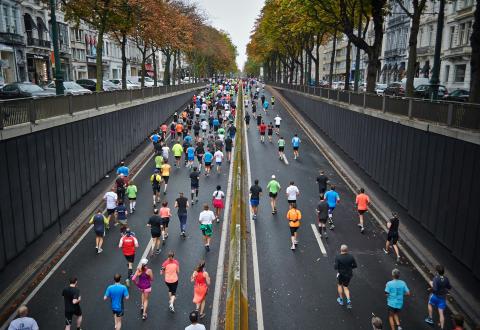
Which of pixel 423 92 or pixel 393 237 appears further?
pixel 423 92

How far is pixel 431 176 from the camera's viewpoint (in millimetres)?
14320

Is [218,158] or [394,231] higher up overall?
[218,158]

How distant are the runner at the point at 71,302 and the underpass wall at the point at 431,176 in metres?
10.3

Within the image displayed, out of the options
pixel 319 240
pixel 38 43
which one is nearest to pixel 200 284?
pixel 319 240

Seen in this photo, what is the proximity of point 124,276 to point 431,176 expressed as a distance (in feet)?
35.8

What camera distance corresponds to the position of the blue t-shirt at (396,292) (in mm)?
10117

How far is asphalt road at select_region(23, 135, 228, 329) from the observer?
10.7m

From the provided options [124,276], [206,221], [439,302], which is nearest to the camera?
[439,302]

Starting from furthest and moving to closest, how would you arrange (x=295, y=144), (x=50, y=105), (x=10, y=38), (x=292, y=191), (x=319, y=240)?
(x=10, y=38) → (x=295, y=144) → (x=292, y=191) → (x=319, y=240) → (x=50, y=105)

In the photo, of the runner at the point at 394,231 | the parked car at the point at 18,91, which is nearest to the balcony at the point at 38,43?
the parked car at the point at 18,91

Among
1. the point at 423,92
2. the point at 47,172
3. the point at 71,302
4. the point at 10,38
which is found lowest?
the point at 71,302

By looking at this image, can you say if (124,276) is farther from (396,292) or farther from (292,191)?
(396,292)

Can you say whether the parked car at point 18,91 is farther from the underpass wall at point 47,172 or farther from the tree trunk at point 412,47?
the tree trunk at point 412,47

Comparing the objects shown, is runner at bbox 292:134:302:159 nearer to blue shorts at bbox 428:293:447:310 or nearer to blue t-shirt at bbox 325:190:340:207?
blue t-shirt at bbox 325:190:340:207
